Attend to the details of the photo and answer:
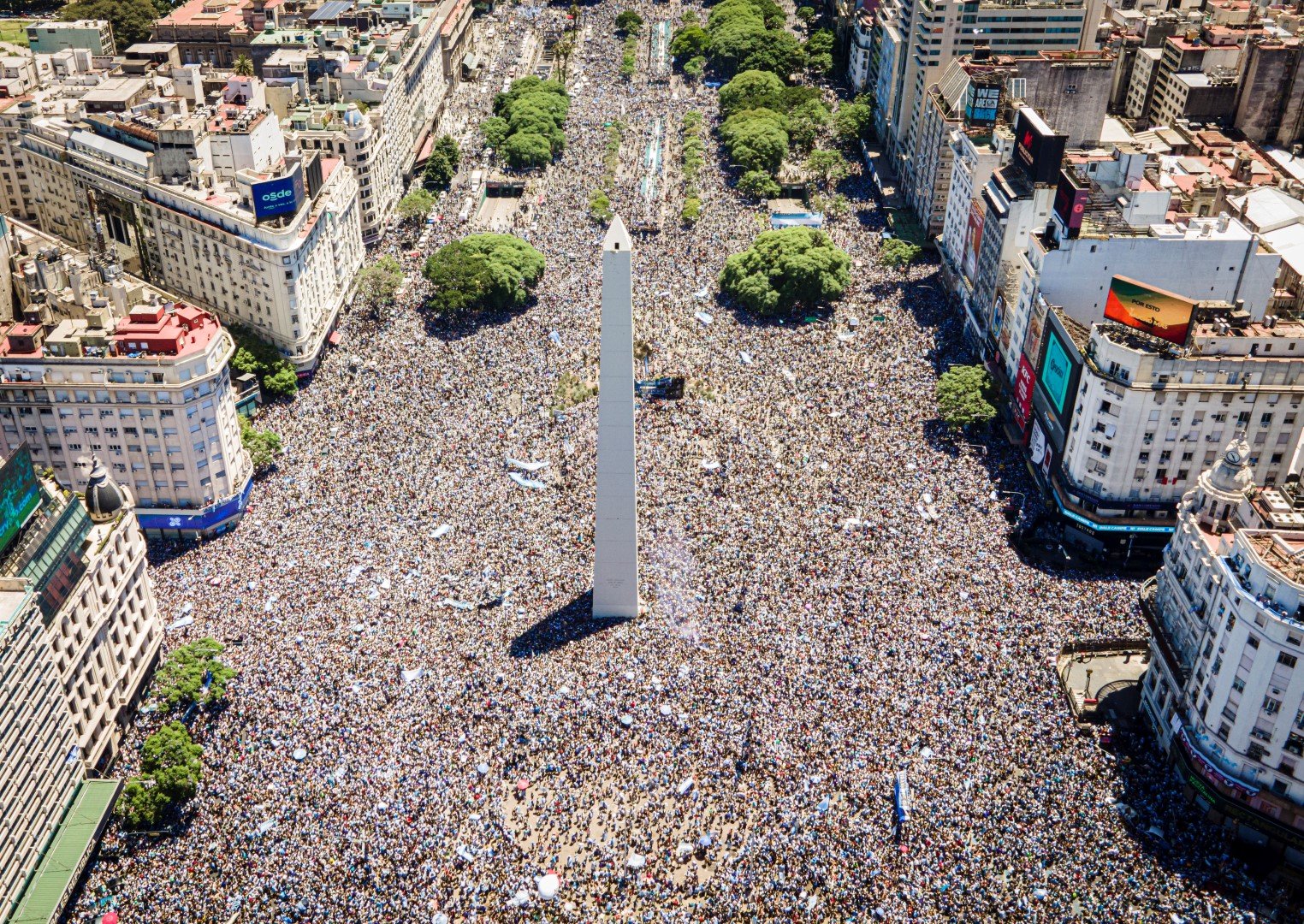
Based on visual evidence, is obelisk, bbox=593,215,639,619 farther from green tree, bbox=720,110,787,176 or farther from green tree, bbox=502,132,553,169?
green tree, bbox=502,132,553,169

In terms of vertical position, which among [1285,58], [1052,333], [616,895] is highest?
[1285,58]

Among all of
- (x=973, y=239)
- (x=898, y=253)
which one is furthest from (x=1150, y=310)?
(x=898, y=253)

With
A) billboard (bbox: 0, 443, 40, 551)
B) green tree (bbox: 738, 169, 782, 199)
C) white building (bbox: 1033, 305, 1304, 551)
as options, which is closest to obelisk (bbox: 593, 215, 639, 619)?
billboard (bbox: 0, 443, 40, 551)

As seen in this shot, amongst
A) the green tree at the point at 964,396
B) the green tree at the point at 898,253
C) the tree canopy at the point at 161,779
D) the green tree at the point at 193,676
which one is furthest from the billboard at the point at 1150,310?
the tree canopy at the point at 161,779

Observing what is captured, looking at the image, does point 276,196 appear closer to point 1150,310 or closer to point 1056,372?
point 1056,372

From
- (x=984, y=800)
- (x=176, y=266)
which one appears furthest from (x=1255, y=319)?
(x=176, y=266)

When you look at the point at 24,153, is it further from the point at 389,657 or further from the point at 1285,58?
the point at 1285,58

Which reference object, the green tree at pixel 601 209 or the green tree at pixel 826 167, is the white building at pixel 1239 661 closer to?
the green tree at pixel 601 209
